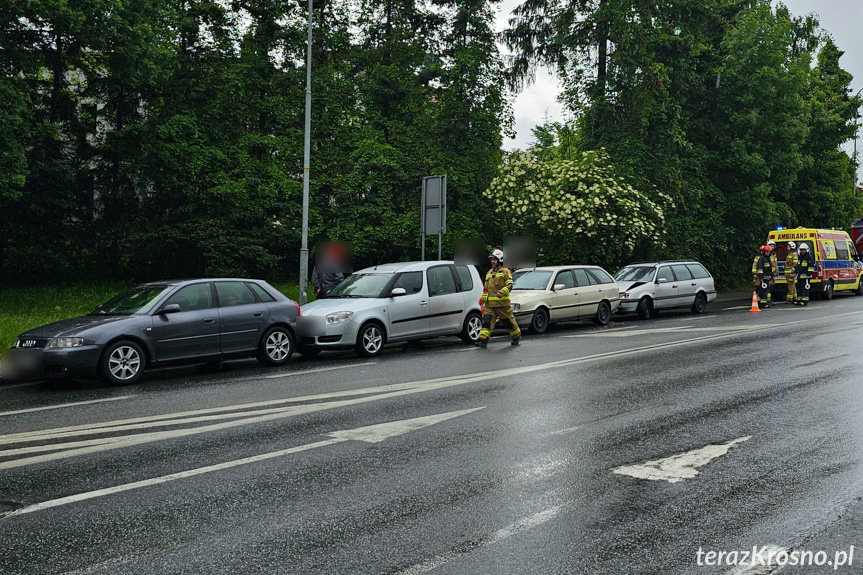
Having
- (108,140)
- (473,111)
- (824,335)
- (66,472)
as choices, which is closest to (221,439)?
(66,472)

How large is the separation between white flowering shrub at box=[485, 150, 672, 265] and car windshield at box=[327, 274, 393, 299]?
10.8 meters

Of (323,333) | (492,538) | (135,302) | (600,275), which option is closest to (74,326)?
(135,302)

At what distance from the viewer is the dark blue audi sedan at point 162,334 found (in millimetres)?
9695

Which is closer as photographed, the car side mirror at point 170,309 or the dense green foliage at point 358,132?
the car side mirror at point 170,309

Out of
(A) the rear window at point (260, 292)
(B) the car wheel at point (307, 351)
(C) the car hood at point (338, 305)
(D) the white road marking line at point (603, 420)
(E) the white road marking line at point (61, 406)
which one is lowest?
(E) the white road marking line at point (61, 406)

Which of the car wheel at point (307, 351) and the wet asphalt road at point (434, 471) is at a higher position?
the car wheel at point (307, 351)

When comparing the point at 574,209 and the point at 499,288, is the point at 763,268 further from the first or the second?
the point at 499,288

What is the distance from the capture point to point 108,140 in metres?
24.4

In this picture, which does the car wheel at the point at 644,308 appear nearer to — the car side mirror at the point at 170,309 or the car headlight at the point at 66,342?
the car side mirror at the point at 170,309

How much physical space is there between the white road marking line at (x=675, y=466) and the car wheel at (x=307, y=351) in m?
7.97

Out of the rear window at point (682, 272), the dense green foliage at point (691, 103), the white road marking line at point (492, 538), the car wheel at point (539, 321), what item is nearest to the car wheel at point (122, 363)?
the white road marking line at point (492, 538)

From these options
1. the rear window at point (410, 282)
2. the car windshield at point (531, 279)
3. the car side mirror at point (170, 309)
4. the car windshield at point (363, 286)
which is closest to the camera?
the car side mirror at point (170, 309)

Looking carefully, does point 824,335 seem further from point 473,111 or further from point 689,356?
point 473,111

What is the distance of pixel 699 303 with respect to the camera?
2230 centimetres
